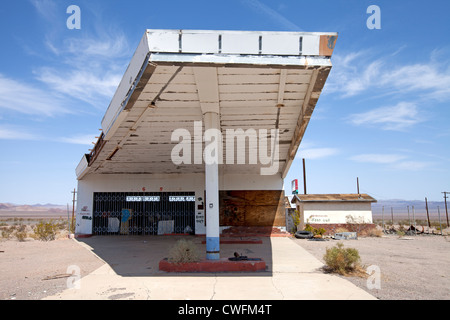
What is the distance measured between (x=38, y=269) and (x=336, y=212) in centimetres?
1589

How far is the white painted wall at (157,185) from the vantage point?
1767cm

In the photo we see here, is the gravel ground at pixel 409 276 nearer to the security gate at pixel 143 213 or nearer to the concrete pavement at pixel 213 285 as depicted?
the concrete pavement at pixel 213 285

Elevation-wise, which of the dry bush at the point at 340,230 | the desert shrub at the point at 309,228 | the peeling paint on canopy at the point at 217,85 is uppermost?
the peeling paint on canopy at the point at 217,85

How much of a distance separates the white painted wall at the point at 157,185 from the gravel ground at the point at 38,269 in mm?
4745

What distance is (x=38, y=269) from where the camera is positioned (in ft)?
28.3

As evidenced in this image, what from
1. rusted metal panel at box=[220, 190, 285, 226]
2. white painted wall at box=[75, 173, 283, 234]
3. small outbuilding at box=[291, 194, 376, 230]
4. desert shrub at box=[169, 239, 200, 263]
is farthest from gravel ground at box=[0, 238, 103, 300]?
small outbuilding at box=[291, 194, 376, 230]

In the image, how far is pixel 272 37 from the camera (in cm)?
628

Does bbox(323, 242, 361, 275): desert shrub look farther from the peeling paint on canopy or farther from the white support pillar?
the peeling paint on canopy

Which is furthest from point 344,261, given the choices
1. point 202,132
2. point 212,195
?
point 202,132

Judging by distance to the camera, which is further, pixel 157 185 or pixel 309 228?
pixel 309 228

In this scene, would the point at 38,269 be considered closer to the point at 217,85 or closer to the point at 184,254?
the point at 184,254

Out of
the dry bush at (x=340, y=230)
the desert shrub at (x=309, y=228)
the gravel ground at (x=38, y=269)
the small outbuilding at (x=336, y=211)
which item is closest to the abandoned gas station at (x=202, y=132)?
the desert shrub at (x=309, y=228)

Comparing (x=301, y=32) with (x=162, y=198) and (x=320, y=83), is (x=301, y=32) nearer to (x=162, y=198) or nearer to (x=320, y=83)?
(x=320, y=83)
